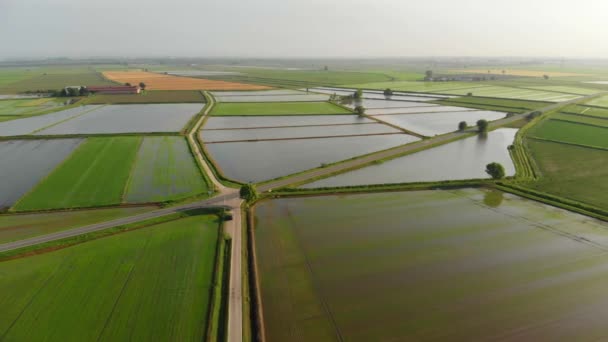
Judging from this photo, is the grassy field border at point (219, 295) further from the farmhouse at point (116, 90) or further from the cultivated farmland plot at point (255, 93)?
the farmhouse at point (116, 90)

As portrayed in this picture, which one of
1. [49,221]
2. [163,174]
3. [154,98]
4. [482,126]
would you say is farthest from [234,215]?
[154,98]

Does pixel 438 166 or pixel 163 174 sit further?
pixel 438 166

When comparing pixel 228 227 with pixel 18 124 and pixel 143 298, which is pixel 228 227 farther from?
pixel 18 124

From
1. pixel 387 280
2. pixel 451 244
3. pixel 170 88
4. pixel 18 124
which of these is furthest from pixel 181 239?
pixel 170 88

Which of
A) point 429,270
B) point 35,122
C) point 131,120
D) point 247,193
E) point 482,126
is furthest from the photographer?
point 131,120

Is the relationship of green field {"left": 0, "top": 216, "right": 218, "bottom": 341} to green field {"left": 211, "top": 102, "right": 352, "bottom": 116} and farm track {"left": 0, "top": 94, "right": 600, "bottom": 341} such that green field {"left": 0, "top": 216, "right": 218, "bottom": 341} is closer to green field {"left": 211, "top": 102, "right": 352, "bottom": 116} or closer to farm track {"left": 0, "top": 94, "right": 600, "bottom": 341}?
farm track {"left": 0, "top": 94, "right": 600, "bottom": 341}

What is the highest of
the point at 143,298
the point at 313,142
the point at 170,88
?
the point at 170,88

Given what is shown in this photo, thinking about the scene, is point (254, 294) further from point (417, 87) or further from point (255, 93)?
point (417, 87)
